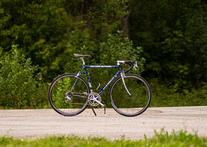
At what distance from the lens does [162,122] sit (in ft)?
26.0

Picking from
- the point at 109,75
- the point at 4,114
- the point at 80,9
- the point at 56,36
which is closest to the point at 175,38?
the point at 80,9

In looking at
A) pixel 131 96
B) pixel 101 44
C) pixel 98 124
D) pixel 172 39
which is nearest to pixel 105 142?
pixel 98 124

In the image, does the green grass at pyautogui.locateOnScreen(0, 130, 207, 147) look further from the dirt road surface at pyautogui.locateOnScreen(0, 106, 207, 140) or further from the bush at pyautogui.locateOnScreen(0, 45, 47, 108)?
the bush at pyautogui.locateOnScreen(0, 45, 47, 108)

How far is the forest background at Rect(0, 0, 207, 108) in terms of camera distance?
12453 mm

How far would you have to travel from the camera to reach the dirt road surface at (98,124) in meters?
6.54

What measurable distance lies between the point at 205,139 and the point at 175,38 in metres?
20.4

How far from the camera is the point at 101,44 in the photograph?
55.9ft

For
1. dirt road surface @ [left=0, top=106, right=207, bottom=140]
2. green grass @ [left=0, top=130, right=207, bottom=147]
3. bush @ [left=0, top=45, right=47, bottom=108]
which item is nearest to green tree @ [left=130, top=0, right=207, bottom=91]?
bush @ [left=0, top=45, right=47, bottom=108]

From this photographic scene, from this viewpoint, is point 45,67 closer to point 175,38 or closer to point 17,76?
point 17,76

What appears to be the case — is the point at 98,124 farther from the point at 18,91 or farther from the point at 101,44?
the point at 101,44

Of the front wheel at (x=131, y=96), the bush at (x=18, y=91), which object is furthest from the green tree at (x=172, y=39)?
the bush at (x=18, y=91)

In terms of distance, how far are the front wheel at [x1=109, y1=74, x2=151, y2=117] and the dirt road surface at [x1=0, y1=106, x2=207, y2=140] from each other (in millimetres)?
196

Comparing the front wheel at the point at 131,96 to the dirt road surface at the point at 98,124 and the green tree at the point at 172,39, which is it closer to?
the dirt road surface at the point at 98,124

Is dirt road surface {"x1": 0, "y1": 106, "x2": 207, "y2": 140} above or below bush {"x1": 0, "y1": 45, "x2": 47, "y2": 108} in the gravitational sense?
above
